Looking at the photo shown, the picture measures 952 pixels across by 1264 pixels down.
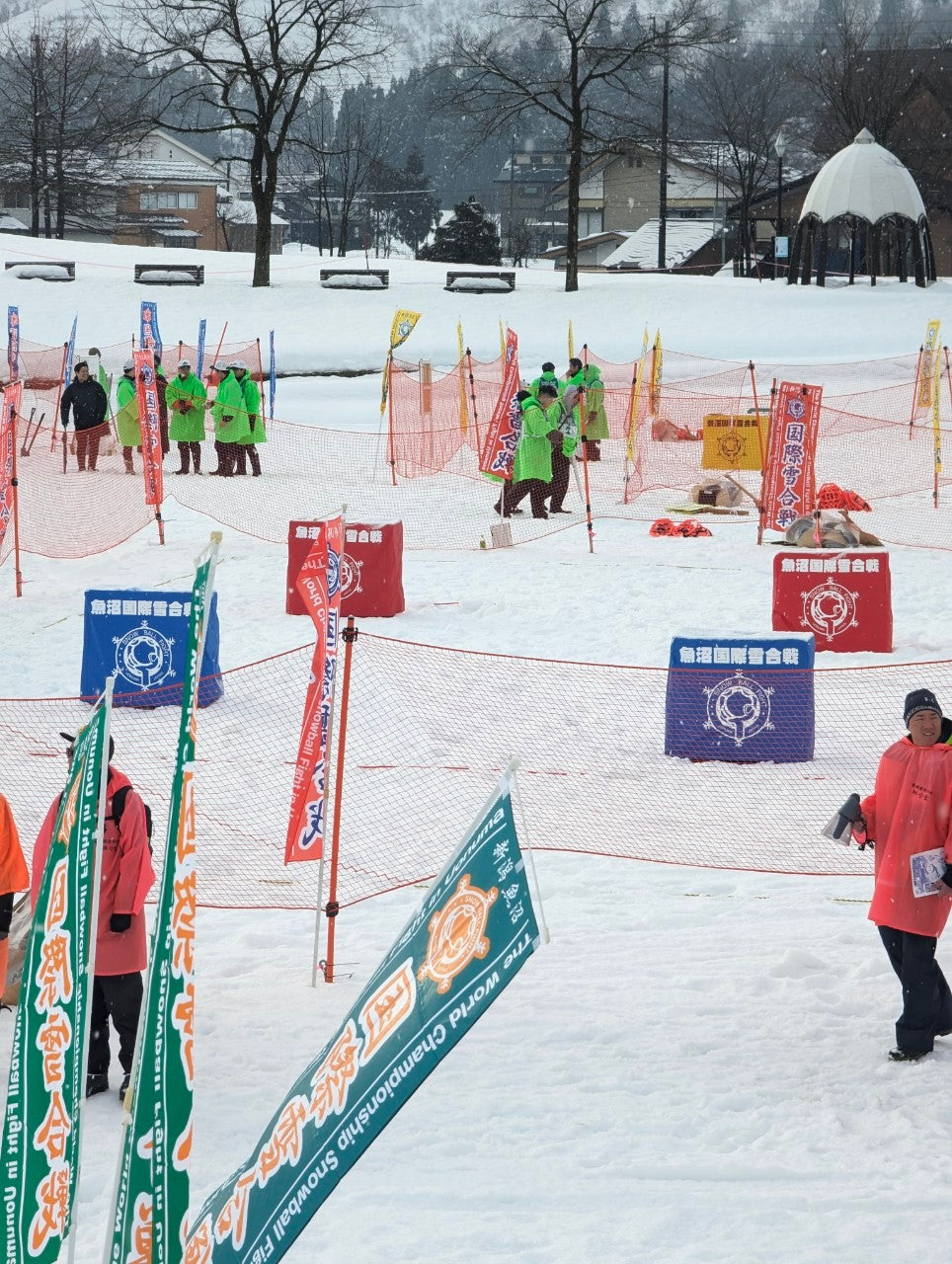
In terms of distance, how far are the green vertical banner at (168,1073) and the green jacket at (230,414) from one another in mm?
15465

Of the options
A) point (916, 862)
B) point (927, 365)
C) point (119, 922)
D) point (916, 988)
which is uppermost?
point (927, 365)

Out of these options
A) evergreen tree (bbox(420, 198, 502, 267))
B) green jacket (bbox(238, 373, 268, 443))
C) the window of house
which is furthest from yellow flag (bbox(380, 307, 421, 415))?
the window of house

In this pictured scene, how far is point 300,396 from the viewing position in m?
28.3

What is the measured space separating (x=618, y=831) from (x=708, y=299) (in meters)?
29.3

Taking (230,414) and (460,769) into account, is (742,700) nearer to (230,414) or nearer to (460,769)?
(460,769)

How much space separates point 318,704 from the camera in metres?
6.16

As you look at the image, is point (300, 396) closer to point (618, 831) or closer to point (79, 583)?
point (79, 583)

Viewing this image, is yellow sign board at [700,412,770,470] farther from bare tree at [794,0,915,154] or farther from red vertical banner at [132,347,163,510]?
Answer: bare tree at [794,0,915,154]

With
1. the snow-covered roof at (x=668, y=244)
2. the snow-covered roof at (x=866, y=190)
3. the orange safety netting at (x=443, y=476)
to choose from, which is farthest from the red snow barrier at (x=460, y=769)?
the snow-covered roof at (x=668, y=244)

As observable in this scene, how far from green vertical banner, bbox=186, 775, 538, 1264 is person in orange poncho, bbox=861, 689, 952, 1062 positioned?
8.62 feet

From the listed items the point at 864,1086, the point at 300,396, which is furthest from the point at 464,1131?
the point at 300,396

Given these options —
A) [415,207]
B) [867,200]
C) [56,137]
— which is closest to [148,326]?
[867,200]

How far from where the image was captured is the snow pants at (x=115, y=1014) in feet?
17.1

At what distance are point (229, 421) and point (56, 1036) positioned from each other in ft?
51.1
